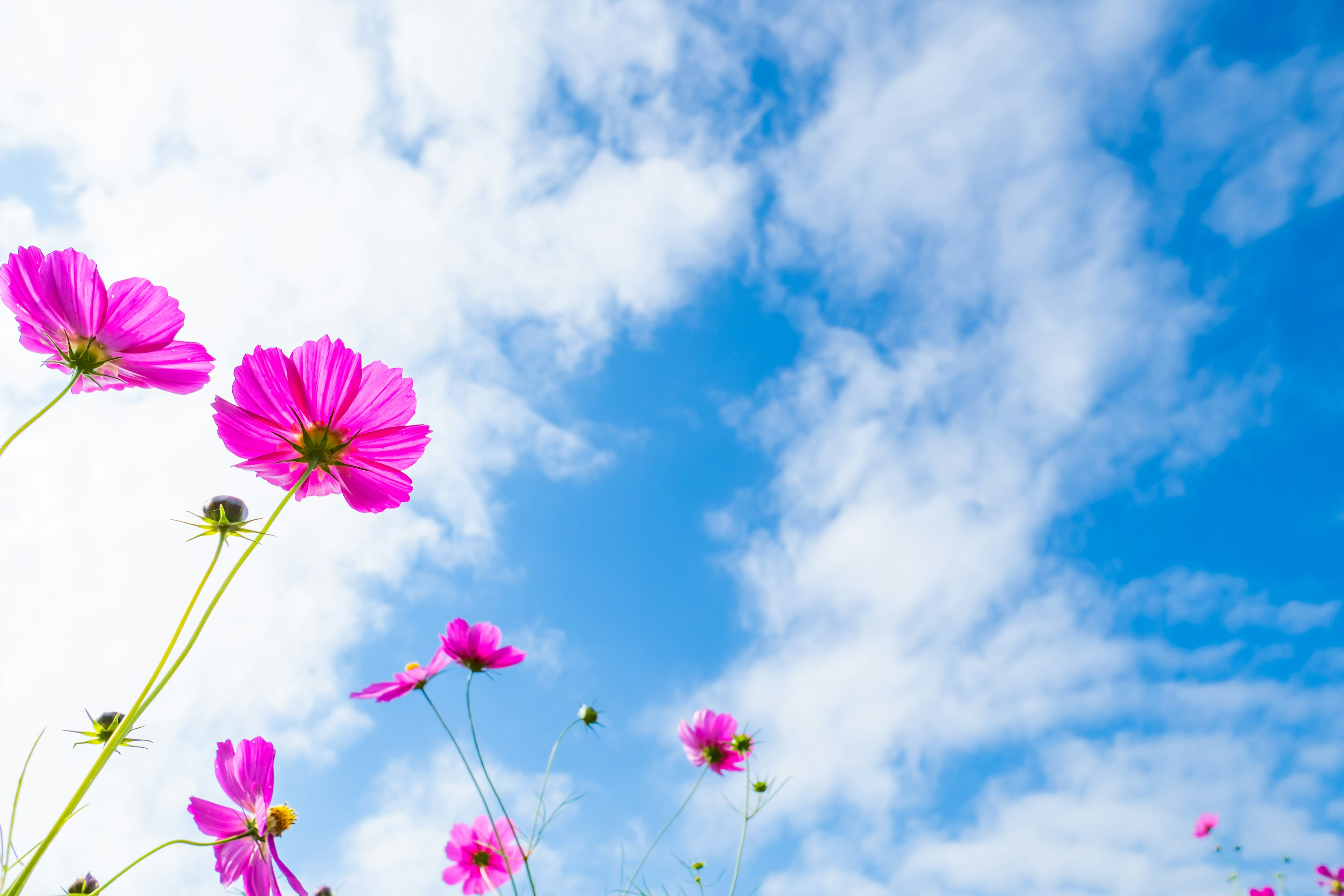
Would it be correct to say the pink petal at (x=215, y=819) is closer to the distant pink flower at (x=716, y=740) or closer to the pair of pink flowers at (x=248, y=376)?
the pair of pink flowers at (x=248, y=376)

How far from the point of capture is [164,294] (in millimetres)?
669

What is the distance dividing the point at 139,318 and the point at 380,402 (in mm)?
210

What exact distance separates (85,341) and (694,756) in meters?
2.58

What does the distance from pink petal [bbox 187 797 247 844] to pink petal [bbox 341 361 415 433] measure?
0.39 metres

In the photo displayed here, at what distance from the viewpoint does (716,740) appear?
281 cm

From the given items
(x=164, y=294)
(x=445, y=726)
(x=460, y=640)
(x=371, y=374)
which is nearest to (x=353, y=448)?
(x=371, y=374)

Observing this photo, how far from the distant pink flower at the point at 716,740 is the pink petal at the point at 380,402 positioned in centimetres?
236

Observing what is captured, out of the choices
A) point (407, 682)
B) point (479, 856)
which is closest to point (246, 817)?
point (407, 682)

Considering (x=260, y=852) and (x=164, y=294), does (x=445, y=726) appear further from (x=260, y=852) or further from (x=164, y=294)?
(x=164, y=294)

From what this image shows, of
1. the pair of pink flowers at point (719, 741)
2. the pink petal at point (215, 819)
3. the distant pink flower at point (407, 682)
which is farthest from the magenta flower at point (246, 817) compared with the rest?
the pair of pink flowers at point (719, 741)

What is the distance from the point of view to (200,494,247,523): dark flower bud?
64 cm

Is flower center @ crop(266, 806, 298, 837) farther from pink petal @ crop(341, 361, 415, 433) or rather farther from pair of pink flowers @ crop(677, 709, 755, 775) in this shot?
pair of pink flowers @ crop(677, 709, 755, 775)

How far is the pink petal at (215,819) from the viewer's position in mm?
727

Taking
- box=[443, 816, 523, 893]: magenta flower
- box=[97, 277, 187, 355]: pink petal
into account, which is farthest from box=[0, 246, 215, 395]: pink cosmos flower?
box=[443, 816, 523, 893]: magenta flower
